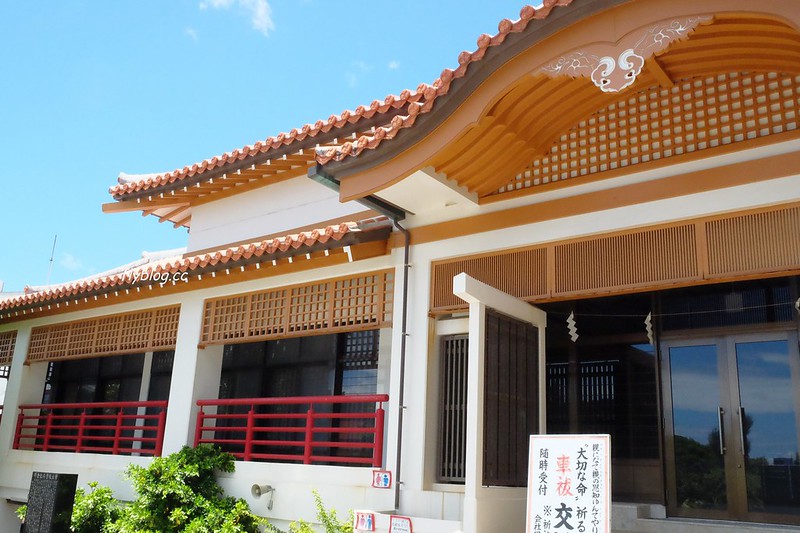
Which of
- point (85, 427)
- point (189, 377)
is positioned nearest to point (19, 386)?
point (85, 427)

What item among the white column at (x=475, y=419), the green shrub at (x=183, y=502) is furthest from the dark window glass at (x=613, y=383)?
the green shrub at (x=183, y=502)

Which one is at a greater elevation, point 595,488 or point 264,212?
point 264,212

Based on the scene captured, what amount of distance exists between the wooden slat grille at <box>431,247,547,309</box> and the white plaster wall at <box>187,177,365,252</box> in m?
2.68

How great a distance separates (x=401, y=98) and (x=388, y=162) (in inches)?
113

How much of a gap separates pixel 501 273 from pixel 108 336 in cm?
731

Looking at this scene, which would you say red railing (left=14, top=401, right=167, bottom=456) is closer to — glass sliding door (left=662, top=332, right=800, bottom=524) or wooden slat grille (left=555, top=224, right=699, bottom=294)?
wooden slat grille (left=555, top=224, right=699, bottom=294)

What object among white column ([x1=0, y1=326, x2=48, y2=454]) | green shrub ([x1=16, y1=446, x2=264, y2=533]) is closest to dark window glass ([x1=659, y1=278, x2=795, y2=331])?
green shrub ([x1=16, y1=446, x2=264, y2=533])

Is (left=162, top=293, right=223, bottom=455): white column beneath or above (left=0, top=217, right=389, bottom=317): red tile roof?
beneath

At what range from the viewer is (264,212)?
12.0 m

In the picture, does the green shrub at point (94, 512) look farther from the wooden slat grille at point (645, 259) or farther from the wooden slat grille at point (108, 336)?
the wooden slat grille at point (645, 259)

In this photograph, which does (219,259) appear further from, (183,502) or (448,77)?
(448,77)

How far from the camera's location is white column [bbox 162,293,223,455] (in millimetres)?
10234

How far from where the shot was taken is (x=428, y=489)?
303 inches

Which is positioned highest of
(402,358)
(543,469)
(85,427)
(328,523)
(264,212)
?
(264,212)
